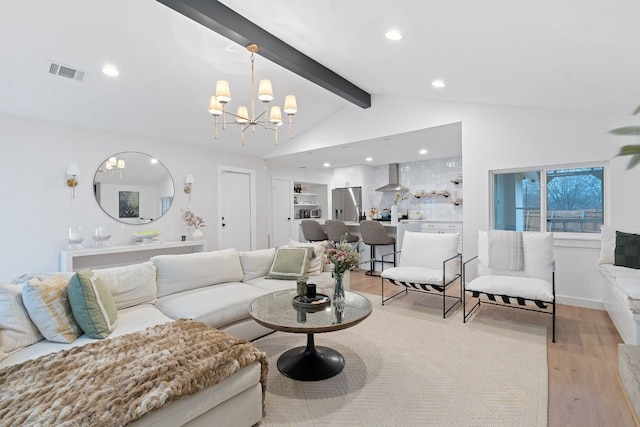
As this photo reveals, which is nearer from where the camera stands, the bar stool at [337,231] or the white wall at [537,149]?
the white wall at [537,149]

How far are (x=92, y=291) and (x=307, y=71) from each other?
2988 millimetres

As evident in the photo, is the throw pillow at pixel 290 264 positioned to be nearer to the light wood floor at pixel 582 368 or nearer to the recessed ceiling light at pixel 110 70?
the light wood floor at pixel 582 368

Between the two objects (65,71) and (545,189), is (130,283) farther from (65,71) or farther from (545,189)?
(545,189)

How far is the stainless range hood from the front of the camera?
7.08 meters

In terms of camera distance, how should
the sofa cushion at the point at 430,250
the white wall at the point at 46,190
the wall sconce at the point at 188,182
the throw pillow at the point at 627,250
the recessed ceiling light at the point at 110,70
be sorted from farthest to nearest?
the wall sconce at the point at 188,182
the sofa cushion at the point at 430,250
the white wall at the point at 46,190
the recessed ceiling light at the point at 110,70
the throw pillow at the point at 627,250

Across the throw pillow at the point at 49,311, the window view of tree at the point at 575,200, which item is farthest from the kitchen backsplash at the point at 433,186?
the throw pillow at the point at 49,311

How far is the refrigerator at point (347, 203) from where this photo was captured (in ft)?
25.0

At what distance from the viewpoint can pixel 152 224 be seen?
5.11 metres

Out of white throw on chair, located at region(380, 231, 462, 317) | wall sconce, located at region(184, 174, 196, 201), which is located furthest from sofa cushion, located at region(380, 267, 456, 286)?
wall sconce, located at region(184, 174, 196, 201)

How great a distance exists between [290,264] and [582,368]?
266cm

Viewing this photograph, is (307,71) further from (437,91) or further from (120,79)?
(120,79)

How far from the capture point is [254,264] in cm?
364

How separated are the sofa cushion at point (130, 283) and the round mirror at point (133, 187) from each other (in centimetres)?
242

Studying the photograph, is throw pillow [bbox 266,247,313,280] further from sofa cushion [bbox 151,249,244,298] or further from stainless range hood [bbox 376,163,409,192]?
stainless range hood [bbox 376,163,409,192]
